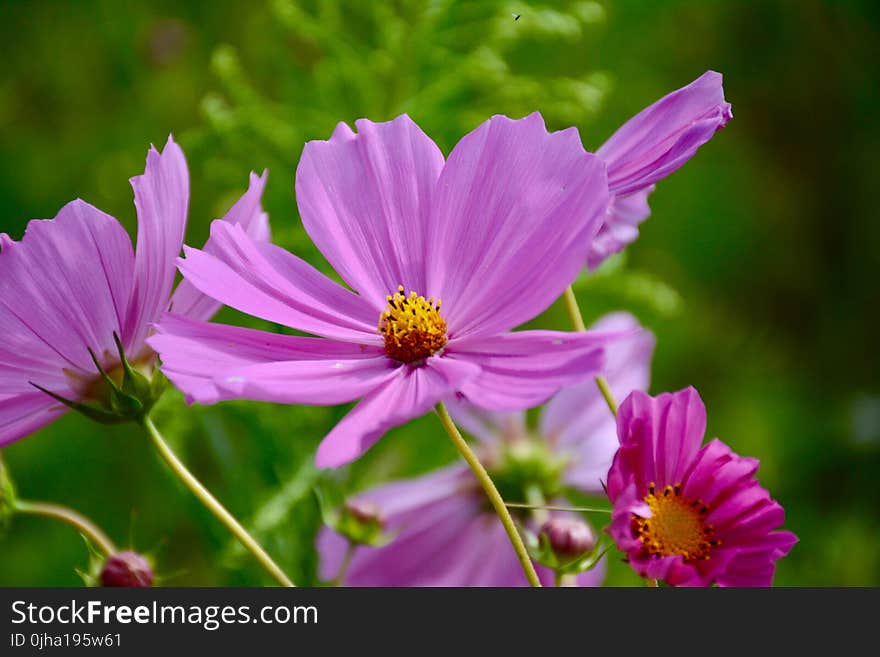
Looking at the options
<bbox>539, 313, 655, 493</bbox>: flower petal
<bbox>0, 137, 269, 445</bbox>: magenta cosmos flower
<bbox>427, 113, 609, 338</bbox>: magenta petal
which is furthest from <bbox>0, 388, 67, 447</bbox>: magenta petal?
<bbox>539, 313, 655, 493</bbox>: flower petal

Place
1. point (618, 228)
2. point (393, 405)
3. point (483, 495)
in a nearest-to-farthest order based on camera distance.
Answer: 1. point (393, 405)
2. point (618, 228)
3. point (483, 495)

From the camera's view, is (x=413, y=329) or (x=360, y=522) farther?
(x=360, y=522)

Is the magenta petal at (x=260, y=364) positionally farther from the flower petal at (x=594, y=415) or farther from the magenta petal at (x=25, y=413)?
the flower petal at (x=594, y=415)

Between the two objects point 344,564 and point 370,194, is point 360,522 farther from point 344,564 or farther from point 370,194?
point 370,194

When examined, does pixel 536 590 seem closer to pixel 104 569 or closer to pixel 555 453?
pixel 104 569

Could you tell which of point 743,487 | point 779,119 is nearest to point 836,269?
point 779,119

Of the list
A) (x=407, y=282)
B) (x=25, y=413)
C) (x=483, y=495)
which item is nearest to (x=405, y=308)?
(x=407, y=282)

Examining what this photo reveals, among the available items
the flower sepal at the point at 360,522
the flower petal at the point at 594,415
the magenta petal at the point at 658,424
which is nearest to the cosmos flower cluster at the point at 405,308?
the magenta petal at the point at 658,424
